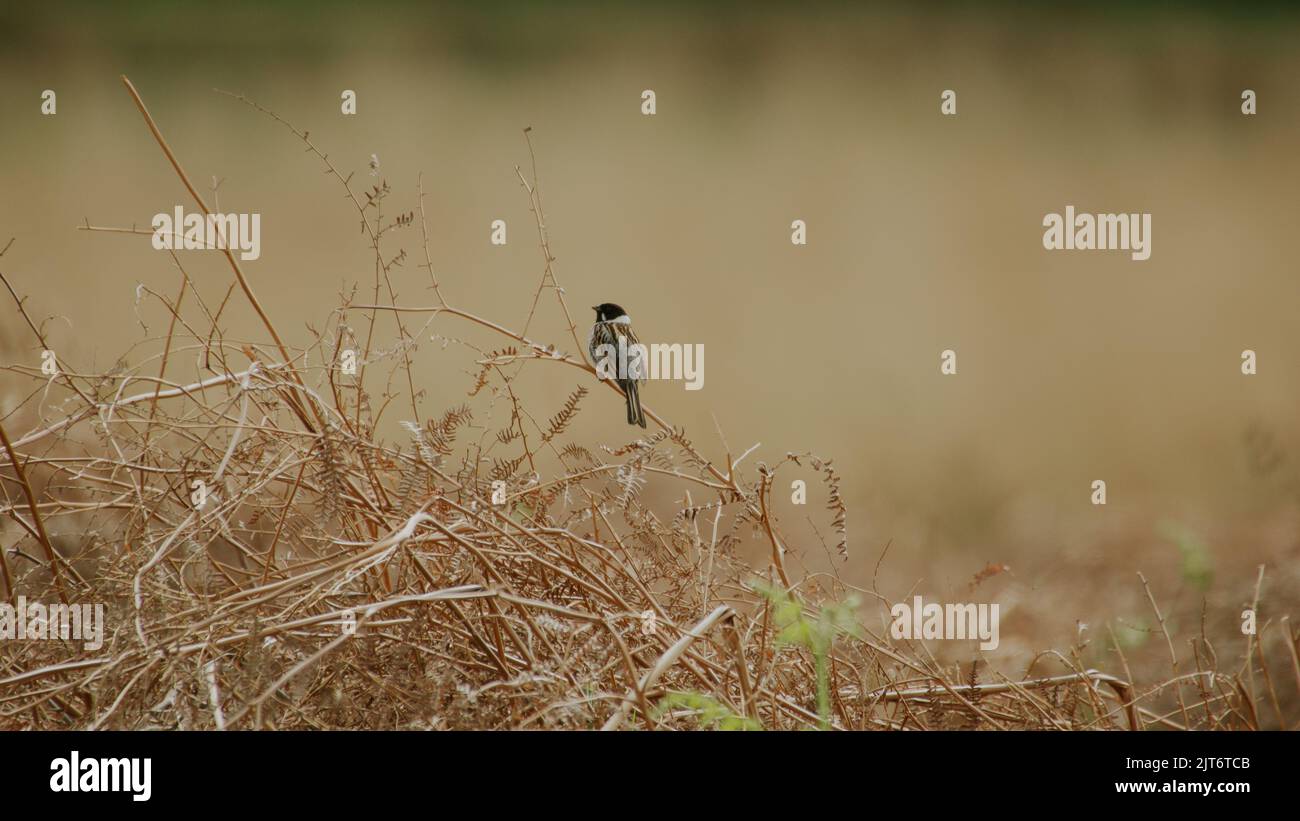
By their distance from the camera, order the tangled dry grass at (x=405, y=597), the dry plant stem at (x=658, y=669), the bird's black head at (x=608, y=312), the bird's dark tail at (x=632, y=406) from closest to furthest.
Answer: the dry plant stem at (x=658, y=669)
the tangled dry grass at (x=405, y=597)
the bird's dark tail at (x=632, y=406)
the bird's black head at (x=608, y=312)

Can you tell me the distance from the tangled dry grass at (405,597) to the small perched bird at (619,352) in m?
1.01

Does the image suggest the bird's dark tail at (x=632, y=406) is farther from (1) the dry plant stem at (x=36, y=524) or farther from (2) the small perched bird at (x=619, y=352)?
(1) the dry plant stem at (x=36, y=524)

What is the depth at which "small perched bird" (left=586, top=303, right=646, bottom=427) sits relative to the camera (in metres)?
2.54

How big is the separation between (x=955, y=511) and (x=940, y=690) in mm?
2884

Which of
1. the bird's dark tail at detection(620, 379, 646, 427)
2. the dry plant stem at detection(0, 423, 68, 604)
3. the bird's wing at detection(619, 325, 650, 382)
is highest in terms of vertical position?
the bird's wing at detection(619, 325, 650, 382)

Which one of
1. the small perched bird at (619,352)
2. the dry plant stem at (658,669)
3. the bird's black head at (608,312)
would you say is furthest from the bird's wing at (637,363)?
the dry plant stem at (658,669)

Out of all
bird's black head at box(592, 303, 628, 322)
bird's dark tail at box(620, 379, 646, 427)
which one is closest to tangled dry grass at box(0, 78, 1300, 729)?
bird's dark tail at box(620, 379, 646, 427)

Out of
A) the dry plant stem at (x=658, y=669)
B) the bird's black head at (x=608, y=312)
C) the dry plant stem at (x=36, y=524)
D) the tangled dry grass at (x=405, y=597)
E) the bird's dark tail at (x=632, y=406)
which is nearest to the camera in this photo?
the dry plant stem at (x=658, y=669)

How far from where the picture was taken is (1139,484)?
172 inches

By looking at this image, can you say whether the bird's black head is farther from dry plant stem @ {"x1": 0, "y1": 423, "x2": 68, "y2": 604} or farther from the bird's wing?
dry plant stem @ {"x1": 0, "y1": 423, "x2": 68, "y2": 604}

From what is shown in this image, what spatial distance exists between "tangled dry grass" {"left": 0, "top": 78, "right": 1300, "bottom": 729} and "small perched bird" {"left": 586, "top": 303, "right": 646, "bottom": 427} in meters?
1.01

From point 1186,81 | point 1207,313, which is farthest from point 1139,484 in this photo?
point 1186,81

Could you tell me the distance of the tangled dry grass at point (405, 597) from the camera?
1.07 metres
